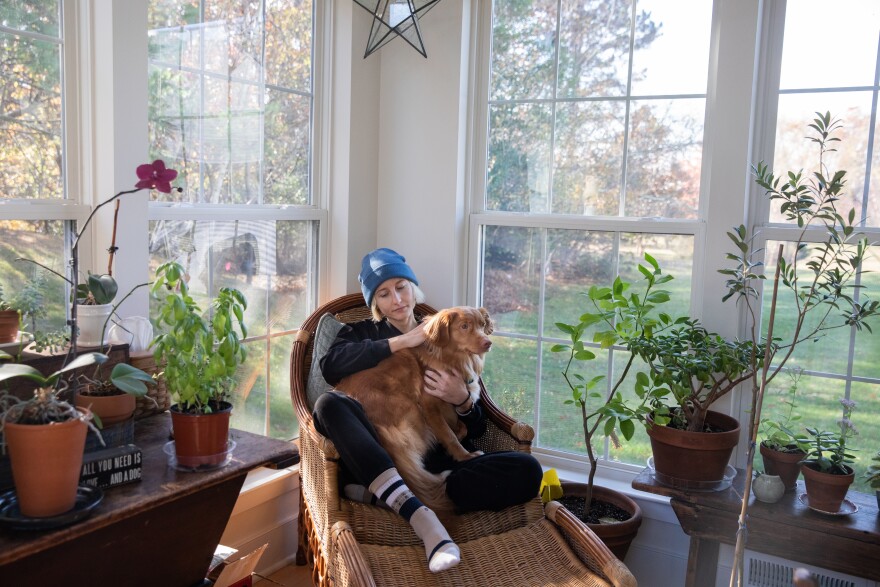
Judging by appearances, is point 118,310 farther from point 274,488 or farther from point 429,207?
point 429,207

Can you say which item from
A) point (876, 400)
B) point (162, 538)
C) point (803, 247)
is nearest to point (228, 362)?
point (162, 538)

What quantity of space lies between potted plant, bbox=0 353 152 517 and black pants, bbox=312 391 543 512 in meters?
0.77

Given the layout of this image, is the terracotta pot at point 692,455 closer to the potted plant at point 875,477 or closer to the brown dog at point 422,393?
the potted plant at point 875,477

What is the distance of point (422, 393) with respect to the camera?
7.95 feet

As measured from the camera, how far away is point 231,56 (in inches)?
107

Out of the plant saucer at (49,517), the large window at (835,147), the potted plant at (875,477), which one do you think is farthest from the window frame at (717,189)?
the plant saucer at (49,517)

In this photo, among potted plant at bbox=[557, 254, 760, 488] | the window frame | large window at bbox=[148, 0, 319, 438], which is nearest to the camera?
potted plant at bbox=[557, 254, 760, 488]

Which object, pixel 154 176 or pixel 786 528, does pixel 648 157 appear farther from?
pixel 154 176

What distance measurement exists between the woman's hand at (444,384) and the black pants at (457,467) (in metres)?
0.22

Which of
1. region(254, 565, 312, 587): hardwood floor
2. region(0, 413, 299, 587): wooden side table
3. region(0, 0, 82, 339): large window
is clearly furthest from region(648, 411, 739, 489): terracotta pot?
region(0, 0, 82, 339): large window

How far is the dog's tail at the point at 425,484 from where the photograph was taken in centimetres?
229

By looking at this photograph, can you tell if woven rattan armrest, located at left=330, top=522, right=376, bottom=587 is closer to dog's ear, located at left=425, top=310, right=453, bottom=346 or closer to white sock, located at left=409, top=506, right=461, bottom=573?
white sock, located at left=409, top=506, right=461, bottom=573

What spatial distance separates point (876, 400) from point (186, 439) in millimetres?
2208

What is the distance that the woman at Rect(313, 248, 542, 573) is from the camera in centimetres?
214
